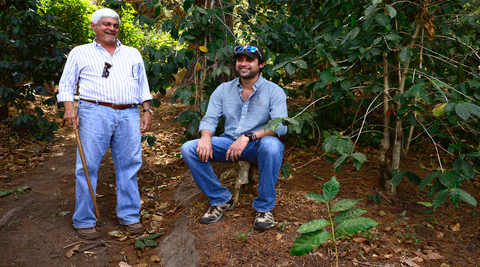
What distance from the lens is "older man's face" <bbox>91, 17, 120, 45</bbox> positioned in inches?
127

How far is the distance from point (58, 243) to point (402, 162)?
4.27 m

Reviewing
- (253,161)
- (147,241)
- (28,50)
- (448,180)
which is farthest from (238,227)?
(28,50)

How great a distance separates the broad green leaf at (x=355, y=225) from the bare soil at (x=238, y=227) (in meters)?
0.83

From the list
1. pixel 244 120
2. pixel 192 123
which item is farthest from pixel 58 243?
pixel 244 120

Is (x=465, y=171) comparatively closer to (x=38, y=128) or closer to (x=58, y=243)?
(x=58, y=243)

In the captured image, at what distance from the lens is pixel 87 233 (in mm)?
3367

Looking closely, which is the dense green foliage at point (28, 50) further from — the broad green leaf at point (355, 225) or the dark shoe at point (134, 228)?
the broad green leaf at point (355, 225)

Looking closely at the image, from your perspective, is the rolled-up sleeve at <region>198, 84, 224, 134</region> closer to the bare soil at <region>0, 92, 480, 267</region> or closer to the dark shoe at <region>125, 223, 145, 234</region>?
the bare soil at <region>0, 92, 480, 267</region>

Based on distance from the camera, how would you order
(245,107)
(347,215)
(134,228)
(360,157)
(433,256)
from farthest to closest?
(134,228), (245,107), (433,256), (360,157), (347,215)

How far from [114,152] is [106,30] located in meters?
1.19

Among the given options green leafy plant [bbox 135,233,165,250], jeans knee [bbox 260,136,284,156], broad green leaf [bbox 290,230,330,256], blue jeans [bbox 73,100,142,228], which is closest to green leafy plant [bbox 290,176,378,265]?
broad green leaf [bbox 290,230,330,256]

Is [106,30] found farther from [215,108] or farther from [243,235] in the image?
[243,235]

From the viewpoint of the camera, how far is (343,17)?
13.9 feet

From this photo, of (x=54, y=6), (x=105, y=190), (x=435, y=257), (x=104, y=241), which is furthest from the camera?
(x=54, y=6)
